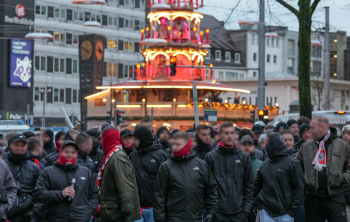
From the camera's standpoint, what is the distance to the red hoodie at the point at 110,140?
31.4 feet

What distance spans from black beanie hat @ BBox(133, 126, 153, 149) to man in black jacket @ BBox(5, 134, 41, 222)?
152cm

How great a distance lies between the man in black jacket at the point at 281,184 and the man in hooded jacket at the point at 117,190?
79.2 inches

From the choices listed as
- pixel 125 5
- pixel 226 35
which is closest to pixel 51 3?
pixel 125 5

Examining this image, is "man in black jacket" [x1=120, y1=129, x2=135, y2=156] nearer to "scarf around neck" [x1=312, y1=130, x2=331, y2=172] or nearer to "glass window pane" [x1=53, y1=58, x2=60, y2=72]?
"scarf around neck" [x1=312, y1=130, x2=331, y2=172]

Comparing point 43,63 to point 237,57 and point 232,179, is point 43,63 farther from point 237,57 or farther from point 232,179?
point 232,179

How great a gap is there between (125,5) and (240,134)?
71064mm

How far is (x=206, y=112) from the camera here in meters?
34.6

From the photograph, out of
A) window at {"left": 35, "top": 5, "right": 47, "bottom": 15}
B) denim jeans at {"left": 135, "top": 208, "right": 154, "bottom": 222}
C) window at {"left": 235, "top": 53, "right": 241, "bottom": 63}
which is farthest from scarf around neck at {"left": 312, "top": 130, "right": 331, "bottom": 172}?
window at {"left": 235, "top": 53, "right": 241, "bottom": 63}

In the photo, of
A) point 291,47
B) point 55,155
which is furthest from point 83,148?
point 291,47

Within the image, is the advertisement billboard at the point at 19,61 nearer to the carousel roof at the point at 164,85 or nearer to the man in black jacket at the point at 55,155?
the carousel roof at the point at 164,85

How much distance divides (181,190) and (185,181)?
4.6 inches

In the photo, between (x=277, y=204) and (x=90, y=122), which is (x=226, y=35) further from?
(x=277, y=204)

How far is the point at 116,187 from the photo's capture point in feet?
30.6

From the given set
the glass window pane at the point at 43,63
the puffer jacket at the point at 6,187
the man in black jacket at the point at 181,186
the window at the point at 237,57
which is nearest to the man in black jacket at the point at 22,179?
the puffer jacket at the point at 6,187
